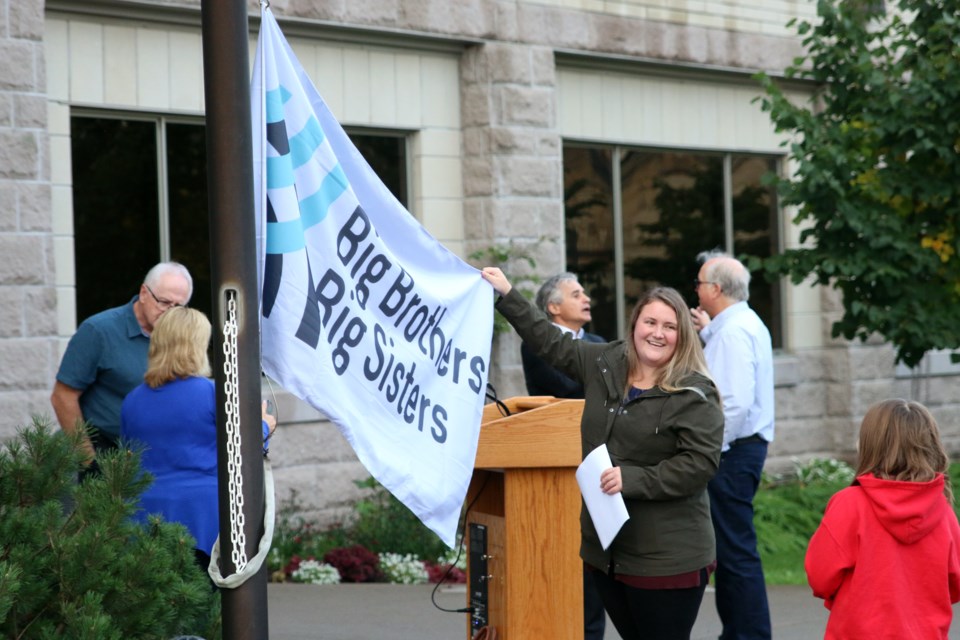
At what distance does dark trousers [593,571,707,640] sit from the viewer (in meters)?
5.36

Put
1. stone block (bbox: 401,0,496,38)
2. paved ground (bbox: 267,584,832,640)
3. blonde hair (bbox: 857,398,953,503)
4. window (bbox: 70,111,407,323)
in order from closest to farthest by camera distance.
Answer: blonde hair (bbox: 857,398,953,503)
paved ground (bbox: 267,584,832,640)
window (bbox: 70,111,407,323)
stone block (bbox: 401,0,496,38)

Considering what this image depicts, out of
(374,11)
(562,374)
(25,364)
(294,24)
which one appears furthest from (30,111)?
(562,374)

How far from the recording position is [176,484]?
6.17 meters

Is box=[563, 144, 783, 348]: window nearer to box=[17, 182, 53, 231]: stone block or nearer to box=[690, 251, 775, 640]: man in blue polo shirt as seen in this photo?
box=[17, 182, 53, 231]: stone block

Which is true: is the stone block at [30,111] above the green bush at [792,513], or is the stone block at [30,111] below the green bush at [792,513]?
above

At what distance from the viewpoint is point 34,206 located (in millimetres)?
9242

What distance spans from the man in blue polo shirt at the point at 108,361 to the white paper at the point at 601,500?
2.71 m

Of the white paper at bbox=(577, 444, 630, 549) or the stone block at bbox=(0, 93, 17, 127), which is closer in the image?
the white paper at bbox=(577, 444, 630, 549)

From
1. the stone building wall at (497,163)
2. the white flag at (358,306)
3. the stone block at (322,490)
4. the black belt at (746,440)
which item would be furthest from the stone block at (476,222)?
the white flag at (358,306)

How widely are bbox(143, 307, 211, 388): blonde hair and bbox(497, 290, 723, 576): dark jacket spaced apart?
1741mm

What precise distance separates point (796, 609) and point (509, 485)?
12.0ft

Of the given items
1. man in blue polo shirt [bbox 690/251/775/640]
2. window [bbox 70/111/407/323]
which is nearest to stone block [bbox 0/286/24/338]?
window [bbox 70/111/407/323]

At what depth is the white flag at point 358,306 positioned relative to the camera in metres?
4.73

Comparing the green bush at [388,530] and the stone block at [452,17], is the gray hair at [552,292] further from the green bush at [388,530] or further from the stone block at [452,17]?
the stone block at [452,17]
